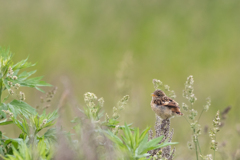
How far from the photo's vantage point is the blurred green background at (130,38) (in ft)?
33.8

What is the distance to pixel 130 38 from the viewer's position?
1135 centimetres

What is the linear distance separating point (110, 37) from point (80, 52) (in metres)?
0.97

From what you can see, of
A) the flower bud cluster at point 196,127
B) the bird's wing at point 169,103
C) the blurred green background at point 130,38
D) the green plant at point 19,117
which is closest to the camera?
the green plant at point 19,117

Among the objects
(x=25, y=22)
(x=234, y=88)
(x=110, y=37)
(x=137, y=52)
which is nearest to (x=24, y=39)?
(x=25, y=22)

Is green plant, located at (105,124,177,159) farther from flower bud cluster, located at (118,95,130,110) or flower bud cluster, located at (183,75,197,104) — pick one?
flower bud cluster, located at (183,75,197,104)

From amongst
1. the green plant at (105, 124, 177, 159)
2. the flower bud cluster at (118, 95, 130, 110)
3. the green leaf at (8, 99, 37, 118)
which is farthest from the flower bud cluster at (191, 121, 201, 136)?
the green leaf at (8, 99, 37, 118)

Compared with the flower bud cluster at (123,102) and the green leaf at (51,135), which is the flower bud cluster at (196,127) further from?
the green leaf at (51,135)

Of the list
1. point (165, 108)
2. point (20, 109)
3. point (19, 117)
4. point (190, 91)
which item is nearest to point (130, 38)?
point (165, 108)

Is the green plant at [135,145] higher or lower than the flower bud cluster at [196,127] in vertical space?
lower

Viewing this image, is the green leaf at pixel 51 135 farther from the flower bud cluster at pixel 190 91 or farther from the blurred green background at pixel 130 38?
the blurred green background at pixel 130 38

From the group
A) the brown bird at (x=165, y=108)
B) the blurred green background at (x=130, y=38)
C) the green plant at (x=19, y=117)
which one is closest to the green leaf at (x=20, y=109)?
the green plant at (x=19, y=117)

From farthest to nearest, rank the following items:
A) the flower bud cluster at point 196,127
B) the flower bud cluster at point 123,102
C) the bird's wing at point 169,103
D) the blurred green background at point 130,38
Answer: the blurred green background at point 130,38, the bird's wing at point 169,103, the flower bud cluster at point 196,127, the flower bud cluster at point 123,102

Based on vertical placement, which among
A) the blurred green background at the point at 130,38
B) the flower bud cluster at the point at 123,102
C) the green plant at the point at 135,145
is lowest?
the green plant at the point at 135,145

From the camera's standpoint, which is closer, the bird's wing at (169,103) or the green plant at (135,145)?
the green plant at (135,145)
